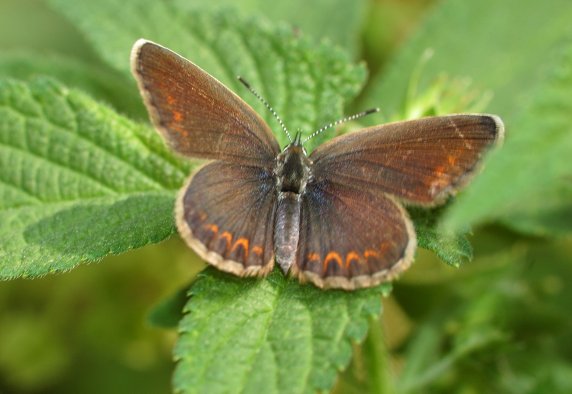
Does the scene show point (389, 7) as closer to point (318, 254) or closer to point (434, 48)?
point (434, 48)

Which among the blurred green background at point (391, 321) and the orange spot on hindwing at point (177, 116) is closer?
the orange spot on hindwing at point (177, 116)

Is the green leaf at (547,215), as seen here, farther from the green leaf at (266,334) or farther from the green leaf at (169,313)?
the green leaf at (169,313)

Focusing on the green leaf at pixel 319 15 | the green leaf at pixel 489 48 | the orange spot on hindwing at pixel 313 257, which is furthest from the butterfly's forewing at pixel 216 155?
the green leaf at pixel 319 15

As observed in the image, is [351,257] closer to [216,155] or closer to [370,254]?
[370,254]

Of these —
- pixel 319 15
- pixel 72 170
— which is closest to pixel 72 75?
pixel 72 170

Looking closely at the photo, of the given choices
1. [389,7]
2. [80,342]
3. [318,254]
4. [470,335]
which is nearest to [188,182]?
[318,254]

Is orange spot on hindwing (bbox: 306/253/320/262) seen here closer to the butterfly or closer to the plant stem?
the butterfly
